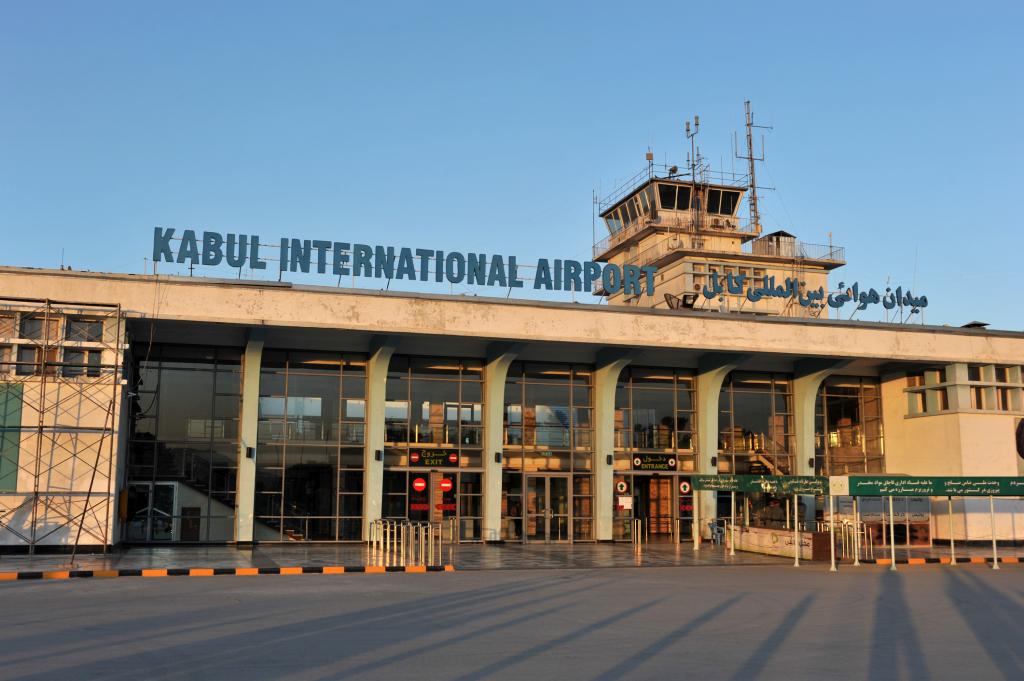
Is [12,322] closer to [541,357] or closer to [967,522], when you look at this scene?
[541,357]

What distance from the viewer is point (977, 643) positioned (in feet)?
40.9

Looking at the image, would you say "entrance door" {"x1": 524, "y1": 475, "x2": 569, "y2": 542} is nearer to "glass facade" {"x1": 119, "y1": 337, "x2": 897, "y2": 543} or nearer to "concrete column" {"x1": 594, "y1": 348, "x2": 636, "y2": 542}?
"glass facade" {"x1": 119, "y1": 337, "x2": 897, "y2": 543}

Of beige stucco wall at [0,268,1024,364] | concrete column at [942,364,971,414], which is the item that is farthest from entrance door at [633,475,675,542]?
concrete column at [942,364,971,414]

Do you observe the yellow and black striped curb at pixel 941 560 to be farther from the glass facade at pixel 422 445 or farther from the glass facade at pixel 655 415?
the glass facade at pixel 655 415

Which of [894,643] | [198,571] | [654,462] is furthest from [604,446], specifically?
[894,643]

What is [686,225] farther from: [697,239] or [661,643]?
[661,643]

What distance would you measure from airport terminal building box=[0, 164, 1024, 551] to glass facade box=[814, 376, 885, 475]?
0.08 m

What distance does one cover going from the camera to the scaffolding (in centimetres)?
2591

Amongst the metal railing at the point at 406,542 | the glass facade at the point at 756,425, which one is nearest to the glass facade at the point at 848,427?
the glass facade at the point at 756,425

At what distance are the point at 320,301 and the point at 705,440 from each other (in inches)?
596

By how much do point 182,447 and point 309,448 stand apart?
158 inches

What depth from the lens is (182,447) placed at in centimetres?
3067

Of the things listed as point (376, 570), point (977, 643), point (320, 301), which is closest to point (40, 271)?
point (320, 301)

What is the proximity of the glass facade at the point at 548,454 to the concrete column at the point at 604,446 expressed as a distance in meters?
0.50
